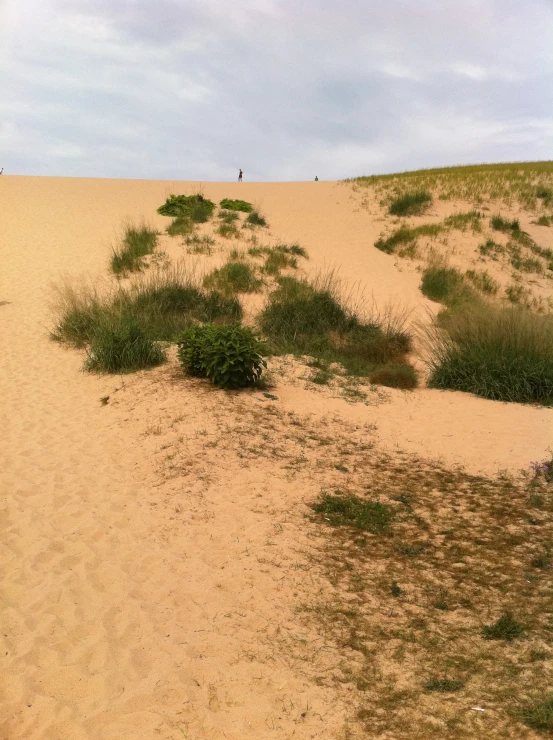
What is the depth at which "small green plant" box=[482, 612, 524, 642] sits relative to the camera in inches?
139

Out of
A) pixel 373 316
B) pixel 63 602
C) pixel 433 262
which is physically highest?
pixel 433 262

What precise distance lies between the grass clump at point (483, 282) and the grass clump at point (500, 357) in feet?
23.7

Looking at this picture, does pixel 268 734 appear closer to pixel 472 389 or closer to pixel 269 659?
pixel 269 659

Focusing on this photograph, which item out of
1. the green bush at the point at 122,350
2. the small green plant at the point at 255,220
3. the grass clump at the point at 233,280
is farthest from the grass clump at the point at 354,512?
the small green plant at the point at 255,220

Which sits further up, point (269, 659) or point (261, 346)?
point (261, 346)

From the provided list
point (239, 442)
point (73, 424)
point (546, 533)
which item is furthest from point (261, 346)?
point (546, 533)

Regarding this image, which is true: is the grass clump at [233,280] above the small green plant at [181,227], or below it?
below

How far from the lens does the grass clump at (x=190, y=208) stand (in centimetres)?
1848

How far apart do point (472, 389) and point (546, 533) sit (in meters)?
4.14

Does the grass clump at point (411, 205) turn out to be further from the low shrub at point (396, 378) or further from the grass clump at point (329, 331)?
the low shrub at point (396, 378)

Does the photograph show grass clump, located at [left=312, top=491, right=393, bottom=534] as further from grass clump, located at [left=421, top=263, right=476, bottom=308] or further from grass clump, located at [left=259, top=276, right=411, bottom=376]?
grass clump, located at [left=421, top=263, right=476, bottom=308]

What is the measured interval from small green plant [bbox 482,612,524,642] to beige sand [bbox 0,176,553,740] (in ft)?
3.52

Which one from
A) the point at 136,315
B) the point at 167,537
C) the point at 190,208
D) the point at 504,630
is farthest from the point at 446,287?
the point at 504,630

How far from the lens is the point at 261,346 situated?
28.0 feet
